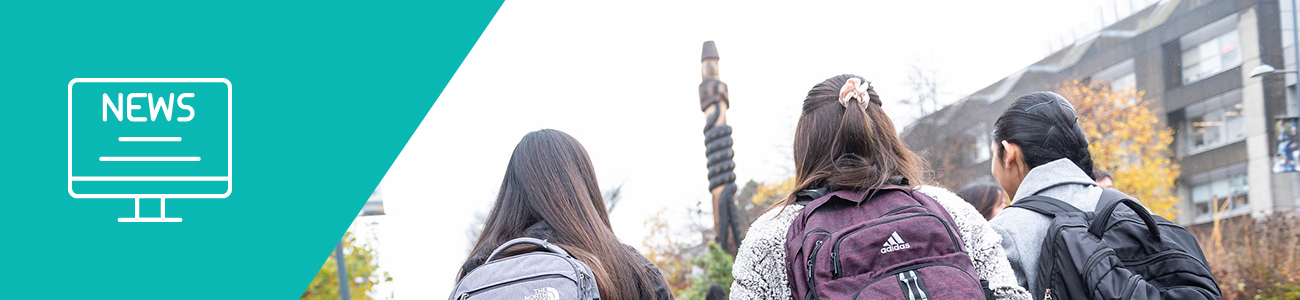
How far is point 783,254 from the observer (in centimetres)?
183

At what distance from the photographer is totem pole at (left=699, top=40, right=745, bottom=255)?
28.5 ft

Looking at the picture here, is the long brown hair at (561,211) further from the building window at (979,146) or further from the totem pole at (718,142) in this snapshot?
the building window at (979,146)

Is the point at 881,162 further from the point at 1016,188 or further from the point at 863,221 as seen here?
the point at 1016,188

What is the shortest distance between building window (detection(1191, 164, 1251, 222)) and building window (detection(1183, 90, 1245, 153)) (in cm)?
26

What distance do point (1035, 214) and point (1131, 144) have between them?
264 inches

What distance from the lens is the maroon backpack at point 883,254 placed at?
5.24 feet

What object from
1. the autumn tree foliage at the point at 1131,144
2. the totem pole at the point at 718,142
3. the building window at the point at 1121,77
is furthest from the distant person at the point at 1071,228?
the building window at the point at 1121,77

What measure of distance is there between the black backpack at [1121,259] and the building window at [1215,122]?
20.3 feet

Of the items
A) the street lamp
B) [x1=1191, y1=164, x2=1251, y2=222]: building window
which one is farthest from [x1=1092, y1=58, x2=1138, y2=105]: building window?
the street lamp

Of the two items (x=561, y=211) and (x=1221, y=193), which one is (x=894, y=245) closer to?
(x=561, y=211)

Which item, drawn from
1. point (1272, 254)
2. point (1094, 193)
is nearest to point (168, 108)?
point (1094, 193)

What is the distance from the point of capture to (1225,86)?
7.05 m

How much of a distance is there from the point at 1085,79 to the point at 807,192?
300 inches

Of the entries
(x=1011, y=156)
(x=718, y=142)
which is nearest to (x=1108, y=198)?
(x=1011, y=156)
